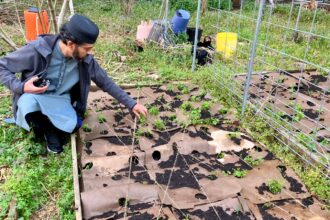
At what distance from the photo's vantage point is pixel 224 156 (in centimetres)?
283

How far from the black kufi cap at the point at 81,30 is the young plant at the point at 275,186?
5.45 feet

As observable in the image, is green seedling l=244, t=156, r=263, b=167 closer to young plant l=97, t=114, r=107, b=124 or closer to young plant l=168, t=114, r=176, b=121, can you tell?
young plant l=168, t=114, r=176, b=121

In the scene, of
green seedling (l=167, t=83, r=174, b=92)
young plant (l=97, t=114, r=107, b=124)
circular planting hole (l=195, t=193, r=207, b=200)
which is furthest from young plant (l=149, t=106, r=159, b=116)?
circular planting hole (l=195, t=193, r=207, b=200)

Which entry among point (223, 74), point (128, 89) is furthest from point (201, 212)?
point (223, 74)

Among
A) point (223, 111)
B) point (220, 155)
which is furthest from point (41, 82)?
point (223, 111)

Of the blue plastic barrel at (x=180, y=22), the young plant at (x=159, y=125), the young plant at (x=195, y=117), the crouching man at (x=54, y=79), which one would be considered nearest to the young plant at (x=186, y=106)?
the young plant at (x=195, y=117)

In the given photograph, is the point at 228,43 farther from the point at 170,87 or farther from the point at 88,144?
the point at 88,144

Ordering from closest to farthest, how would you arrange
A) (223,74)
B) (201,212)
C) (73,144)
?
(201,212), (73,144), (223,74)

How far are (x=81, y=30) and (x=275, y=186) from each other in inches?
69.7

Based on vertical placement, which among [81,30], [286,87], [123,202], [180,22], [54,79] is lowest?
[123,202]

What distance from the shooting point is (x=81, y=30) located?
2.34m

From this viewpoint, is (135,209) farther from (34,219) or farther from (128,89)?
(128,89)

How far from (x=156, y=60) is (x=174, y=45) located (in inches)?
19.4

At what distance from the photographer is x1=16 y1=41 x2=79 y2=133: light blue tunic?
8.77ft
